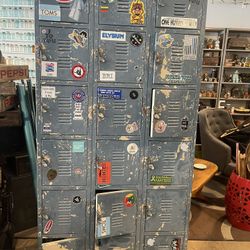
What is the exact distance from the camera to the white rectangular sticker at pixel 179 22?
64.9 inches

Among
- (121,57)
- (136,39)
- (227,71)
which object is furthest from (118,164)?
(227,71)

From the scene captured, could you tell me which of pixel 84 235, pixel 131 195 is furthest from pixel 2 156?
pixel 131 195

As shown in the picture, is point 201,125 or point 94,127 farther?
point 201,125

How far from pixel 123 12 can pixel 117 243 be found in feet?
4.85

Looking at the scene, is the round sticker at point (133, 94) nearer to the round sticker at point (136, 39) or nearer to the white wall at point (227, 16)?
the round sticker at point (136, 39)

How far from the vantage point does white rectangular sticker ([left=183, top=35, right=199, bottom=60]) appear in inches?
66.7

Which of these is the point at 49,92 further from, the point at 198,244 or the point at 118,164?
the point at 198,244

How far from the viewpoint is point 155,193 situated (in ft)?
6.20

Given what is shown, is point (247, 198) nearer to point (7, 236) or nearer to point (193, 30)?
point (193, 30)

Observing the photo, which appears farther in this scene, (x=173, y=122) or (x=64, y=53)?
(x=173, y=122)

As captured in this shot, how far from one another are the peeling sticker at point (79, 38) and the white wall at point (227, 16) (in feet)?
12.5

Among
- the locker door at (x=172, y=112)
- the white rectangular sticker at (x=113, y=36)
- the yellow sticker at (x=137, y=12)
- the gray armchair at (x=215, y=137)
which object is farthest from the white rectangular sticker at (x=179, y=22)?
the gray armchair at (x=215, y=137)

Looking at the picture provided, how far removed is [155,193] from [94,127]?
607 mm

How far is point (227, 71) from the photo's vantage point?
5.03m
